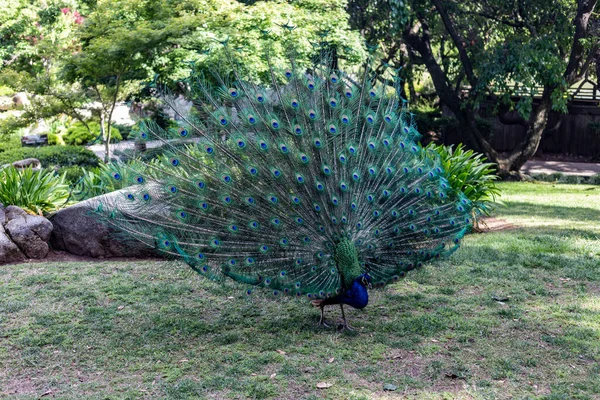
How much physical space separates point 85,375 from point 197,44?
821cm

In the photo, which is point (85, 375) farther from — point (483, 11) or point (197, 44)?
point (483, 11)

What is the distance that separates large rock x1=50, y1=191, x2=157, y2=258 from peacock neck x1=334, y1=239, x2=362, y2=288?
159 inches

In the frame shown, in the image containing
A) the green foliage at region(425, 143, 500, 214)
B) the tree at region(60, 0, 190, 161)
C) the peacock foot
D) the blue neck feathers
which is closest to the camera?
the blue neck feathers

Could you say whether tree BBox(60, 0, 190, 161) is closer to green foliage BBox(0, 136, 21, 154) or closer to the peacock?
green foliage BBox(0, 136, 21, 154)

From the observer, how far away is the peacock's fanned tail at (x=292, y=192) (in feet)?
18.0

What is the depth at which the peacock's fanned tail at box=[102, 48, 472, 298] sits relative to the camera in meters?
5.50

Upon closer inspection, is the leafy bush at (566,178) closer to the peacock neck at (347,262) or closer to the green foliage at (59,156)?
the green foliage at (59,156)

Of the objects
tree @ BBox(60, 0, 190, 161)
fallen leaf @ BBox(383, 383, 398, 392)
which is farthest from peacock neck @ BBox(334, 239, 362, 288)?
tree @ BBox(60, 0, 190, 161)

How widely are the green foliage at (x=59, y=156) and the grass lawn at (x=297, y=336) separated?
6.38 meters

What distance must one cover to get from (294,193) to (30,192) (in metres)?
5.33

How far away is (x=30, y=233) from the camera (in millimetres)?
8586

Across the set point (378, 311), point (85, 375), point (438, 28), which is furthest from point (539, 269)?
point (438, 28)

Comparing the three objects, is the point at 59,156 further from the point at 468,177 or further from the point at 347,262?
the point at 347,262

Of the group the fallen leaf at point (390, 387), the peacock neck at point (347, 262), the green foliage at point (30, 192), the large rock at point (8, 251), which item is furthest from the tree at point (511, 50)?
the fallen leaf at point (390, 387)
